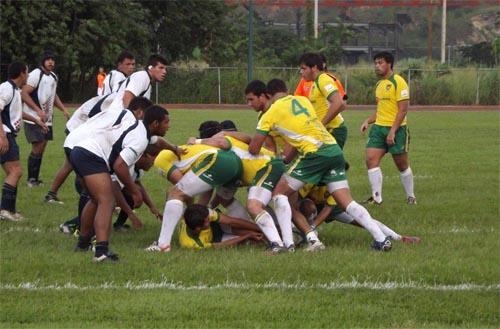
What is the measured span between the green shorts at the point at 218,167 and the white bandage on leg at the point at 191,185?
0.04 metres

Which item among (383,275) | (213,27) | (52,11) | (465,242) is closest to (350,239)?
(465,242)

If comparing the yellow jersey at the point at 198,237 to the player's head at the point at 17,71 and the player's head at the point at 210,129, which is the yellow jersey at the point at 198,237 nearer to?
the player's head at the point at 210,129

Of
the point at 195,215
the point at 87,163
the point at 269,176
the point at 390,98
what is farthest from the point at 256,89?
the point at 390,98

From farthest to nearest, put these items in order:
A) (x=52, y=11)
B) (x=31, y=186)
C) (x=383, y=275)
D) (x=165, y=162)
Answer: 1. (x=52, y=11)
2. (x=31, y=186)
3. (x=165, y=162)
4. (x=383, y=275)

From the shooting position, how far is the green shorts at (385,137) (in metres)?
14.3

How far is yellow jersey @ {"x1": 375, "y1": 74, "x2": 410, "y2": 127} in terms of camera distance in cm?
1438

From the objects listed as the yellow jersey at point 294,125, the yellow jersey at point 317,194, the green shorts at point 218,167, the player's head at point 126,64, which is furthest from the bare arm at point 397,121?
the green shorts at point 218,167

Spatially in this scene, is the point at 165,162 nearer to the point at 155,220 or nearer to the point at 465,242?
the point at 155,220

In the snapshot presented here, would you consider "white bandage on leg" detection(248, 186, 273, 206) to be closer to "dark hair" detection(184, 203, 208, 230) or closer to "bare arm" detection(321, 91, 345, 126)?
"dark hair" detection(184, 203, 208, 230)

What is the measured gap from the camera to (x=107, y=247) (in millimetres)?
9578

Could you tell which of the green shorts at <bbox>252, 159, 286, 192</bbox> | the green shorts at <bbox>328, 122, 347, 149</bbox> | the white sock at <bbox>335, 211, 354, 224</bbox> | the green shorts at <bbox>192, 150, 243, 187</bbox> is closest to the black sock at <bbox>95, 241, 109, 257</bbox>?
the green shorts at <bbox>192, 150, 243, 187</bbox>

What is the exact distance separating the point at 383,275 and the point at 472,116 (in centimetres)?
3196

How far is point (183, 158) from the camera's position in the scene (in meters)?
10.5

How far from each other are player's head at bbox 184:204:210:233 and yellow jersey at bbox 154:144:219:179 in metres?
0.45
